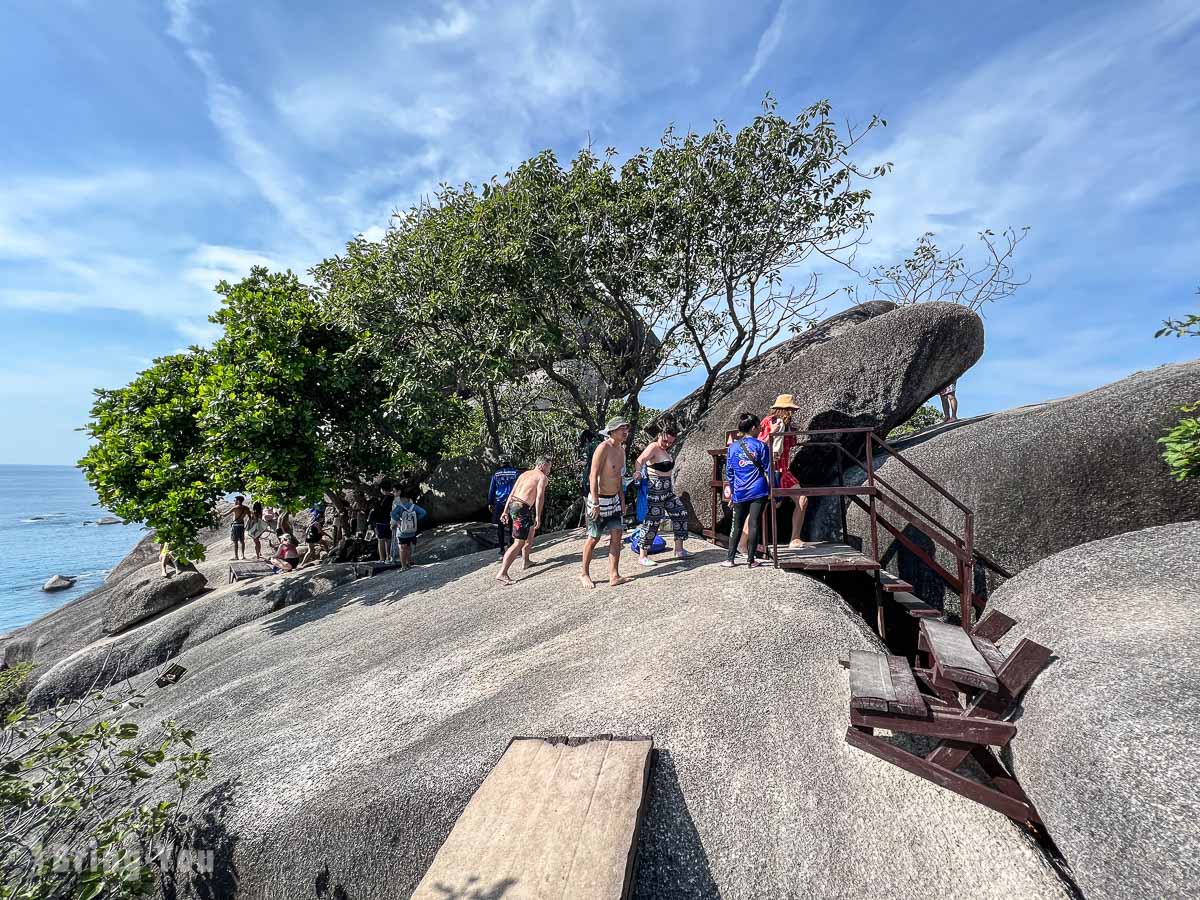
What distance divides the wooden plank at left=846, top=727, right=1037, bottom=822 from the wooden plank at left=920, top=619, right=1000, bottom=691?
1.97 feet

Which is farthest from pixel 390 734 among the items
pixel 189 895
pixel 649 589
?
pixel 649 589

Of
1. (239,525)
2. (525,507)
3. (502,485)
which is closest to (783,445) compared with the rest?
(525,507)

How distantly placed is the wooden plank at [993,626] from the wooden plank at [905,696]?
5.02ft

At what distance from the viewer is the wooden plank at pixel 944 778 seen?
3.70 meters

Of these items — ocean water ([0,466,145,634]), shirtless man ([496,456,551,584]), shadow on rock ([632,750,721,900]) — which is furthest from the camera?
ocean water ([0,466,145,634])

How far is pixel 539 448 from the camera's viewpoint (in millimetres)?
16094

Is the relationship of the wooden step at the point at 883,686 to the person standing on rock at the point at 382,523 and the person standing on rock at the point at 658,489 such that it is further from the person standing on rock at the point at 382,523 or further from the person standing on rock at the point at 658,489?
the person standing on rock at the point at 382,523

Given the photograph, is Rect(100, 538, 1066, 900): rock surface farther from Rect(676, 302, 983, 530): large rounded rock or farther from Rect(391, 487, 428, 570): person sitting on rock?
Rect(391, 487, 428, 570): person sitting on rock

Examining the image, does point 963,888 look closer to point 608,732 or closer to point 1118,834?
point 1118,834

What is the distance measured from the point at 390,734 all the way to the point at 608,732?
223cm

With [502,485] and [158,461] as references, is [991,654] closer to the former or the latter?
[502,485]

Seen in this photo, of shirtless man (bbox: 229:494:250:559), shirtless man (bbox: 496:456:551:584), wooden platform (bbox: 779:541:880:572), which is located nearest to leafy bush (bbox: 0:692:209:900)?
shirtless man (bbox: 496:456:551:584)

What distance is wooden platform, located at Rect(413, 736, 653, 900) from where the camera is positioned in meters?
3.18

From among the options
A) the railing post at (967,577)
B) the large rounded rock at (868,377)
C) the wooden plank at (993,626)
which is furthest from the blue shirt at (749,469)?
the large rounded rock at (868,377)
